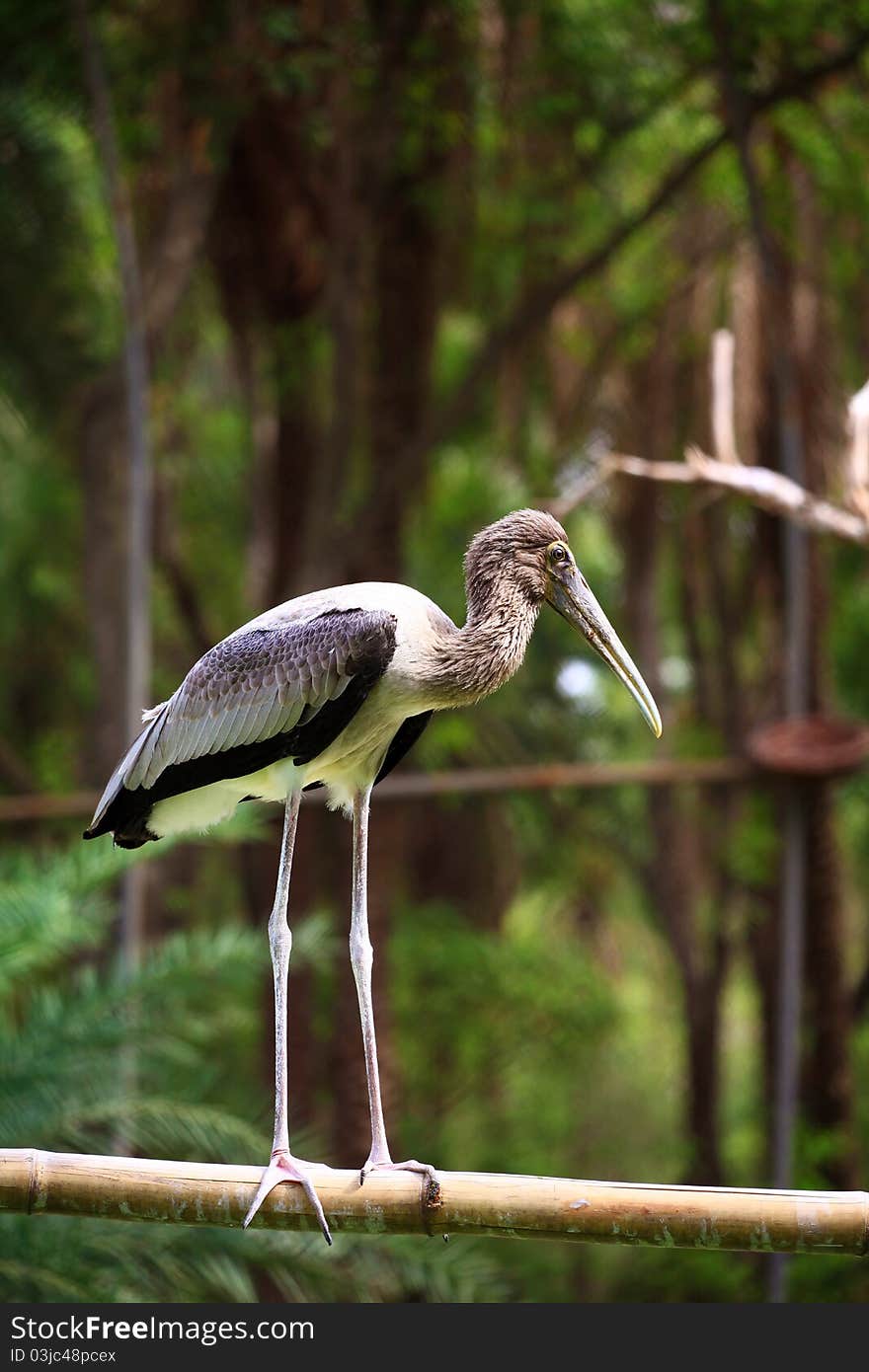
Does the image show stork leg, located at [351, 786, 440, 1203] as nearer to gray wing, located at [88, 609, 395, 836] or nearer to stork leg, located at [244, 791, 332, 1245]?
stork leg, located at [244, 791, 332, 1245]

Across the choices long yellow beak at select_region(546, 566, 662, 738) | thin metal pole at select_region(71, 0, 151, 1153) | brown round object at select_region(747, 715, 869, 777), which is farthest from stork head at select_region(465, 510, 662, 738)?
brown round object at select_region(747, 715, 869, 777)

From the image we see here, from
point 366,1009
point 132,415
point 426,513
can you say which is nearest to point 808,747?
point 132,415

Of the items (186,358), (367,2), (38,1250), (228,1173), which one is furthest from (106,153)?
(228,1173)

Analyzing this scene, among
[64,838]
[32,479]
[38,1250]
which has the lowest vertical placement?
[38,1250]

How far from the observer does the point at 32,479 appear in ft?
45.3

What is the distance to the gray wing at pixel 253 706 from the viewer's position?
3.00 meters

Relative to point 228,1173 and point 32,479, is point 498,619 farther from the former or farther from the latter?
point 32,479

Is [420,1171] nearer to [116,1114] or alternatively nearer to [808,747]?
[116,1114]

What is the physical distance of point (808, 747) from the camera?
25.3 feet

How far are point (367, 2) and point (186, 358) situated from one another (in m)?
2.98

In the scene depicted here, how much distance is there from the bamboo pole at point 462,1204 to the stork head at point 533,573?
3.04 feet

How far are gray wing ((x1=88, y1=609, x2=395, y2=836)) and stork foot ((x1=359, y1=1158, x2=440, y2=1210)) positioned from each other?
0.77 meters

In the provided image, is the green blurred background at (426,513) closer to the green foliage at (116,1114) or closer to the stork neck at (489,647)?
the green foliage at (116,1114)

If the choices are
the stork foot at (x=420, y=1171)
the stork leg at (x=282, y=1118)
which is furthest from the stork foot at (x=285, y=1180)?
the stork foot at (x=420, y=1171)
